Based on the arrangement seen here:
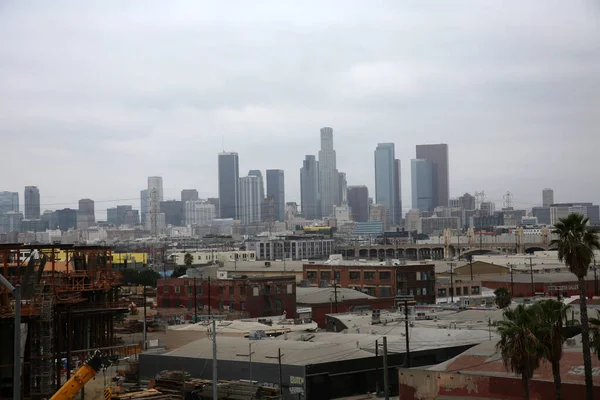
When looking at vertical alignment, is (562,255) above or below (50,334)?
above

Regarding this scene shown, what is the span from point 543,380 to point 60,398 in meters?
14.8

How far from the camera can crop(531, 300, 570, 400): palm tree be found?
2589cm

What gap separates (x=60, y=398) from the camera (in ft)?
77.9

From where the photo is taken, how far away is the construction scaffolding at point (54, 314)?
99.6ft

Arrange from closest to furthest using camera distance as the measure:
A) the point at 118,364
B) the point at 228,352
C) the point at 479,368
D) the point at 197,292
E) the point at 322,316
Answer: the point at 479,368 → the point at 228,352 → the point at 118,364 → the point at 322,316 → the point at 197,292

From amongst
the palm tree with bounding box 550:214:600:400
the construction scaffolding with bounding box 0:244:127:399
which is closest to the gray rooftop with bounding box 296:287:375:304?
the construction scaffolding with bounding box 0:244:127:399

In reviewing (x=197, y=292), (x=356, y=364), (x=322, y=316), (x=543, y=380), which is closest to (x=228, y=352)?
(x=356, y=364)

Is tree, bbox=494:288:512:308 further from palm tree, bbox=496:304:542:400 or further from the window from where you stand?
palm tree, bbox=496:304:542:400

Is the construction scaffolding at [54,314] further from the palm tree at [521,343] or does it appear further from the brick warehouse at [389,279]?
the brick warehouse at [389,279]

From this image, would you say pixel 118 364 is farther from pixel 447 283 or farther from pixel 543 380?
pixel 447 283

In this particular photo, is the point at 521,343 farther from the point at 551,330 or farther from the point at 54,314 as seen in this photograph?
the point at 54,314

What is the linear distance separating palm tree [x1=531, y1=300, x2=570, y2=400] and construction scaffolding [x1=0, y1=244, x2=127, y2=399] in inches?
611

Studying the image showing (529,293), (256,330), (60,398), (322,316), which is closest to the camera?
(60,398)

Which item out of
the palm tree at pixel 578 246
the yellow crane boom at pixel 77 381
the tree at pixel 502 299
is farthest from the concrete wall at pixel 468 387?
the tree at pixel 502 299
